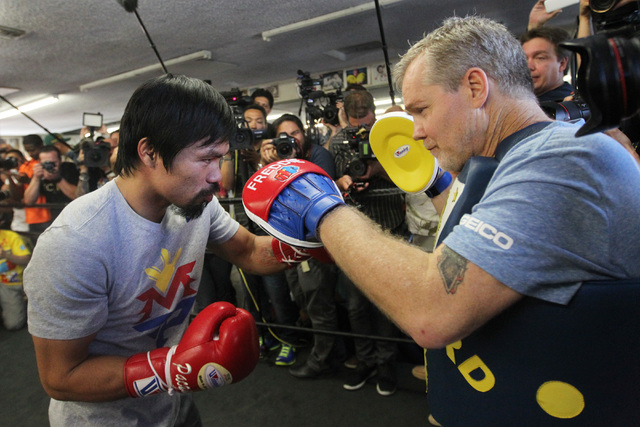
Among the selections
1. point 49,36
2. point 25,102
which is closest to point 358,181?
point 49,36

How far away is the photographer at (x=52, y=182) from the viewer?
11.6ft

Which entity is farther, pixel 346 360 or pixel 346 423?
pixel 346 360

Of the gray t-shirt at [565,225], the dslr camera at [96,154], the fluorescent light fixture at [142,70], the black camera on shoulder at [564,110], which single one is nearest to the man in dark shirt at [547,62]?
the black camera on shoulder at [564,110]

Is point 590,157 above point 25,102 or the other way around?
the other way around

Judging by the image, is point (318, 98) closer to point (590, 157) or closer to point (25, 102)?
point (590, 157)

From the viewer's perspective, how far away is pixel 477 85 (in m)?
0.83

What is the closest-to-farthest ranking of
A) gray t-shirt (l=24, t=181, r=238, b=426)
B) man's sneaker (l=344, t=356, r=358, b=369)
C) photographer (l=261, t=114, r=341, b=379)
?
gray t-shirt (l=24, t=181, r=238, b=426) → photographer (l=261, t=114, r=341, b=379) → man's sneaker (l=344, t=356, r=358, b=369)

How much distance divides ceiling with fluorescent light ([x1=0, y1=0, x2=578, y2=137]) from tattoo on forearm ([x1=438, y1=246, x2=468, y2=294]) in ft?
12.2

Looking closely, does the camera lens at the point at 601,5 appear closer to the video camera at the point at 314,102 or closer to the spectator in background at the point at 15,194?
the video camera at the point at 314,102

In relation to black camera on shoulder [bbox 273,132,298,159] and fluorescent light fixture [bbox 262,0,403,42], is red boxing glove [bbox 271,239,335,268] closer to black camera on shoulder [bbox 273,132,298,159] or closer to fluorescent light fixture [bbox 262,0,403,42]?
black camera on shoulder [bbox 273,132,298,159]

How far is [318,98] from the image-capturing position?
312cm

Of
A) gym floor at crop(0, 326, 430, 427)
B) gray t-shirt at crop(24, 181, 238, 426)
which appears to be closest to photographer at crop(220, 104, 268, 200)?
gym floor at crop(0, 326, 430, 427)

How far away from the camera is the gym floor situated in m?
2.10

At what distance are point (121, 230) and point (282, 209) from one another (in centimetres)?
47
